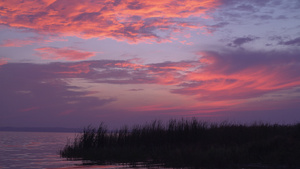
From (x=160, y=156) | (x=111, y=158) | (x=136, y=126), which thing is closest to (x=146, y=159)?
(x=160, y=156)

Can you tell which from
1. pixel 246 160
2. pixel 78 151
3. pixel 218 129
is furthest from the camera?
pixel 218 129

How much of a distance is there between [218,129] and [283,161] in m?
9.75

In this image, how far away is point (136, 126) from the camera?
25.9 meters

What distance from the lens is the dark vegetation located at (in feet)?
58.0

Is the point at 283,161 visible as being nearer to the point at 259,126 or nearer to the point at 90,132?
the point at 259,126

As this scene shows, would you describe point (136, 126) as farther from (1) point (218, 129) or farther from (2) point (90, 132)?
(1) point (218, 129)

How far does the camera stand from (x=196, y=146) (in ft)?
75.7

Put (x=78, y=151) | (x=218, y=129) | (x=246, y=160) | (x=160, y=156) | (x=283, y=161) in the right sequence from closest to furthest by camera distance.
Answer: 1. (x=283, y=161)
2. (x=246, y=160)
3. (x=160, y=156)
4. (x=78, y=151)
5. (x=218, y=129)

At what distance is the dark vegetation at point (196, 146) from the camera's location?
58.0 feet

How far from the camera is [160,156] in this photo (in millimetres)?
21234

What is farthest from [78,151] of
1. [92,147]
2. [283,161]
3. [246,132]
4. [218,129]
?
[283,161]

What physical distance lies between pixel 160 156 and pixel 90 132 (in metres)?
7.22

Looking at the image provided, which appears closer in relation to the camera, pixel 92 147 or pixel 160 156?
pixel 160 156

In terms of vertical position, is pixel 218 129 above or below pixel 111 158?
above
